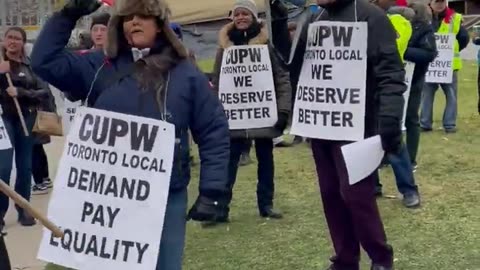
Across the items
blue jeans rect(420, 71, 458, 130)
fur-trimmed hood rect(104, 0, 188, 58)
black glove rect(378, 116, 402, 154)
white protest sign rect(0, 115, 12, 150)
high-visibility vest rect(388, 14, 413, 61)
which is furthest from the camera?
blue jeans rect(420, 71, 458, 130)

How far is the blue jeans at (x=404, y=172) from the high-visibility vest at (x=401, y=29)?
94cm

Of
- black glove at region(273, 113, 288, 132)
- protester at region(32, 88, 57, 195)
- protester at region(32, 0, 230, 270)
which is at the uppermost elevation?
protester at region(32, 0, 230, 270)

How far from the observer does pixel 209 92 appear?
4.62 m

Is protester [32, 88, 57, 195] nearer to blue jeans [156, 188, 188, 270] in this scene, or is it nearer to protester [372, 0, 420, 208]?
protester [372, 0, 420, 208]

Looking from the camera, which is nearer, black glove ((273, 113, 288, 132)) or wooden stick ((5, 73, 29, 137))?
black glove ((273, 113, 288, 132))

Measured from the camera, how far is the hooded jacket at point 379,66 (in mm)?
5895

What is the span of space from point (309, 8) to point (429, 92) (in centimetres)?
726

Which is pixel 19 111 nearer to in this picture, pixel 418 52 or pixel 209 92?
pixel 418 52

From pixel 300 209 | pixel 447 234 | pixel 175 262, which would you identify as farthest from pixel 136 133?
pixel 300 209

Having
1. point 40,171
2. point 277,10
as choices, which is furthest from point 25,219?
point 277,10

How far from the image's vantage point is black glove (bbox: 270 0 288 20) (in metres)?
9.36

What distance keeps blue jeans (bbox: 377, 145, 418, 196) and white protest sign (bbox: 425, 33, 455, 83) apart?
5159mm

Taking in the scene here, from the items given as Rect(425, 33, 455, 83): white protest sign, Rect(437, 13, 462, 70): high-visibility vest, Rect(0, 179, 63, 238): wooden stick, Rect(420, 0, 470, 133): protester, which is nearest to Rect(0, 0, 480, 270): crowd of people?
Rect(0, 179, 63, 238): wooden stick

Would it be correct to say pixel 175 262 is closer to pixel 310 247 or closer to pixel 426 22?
pixel 310 247
